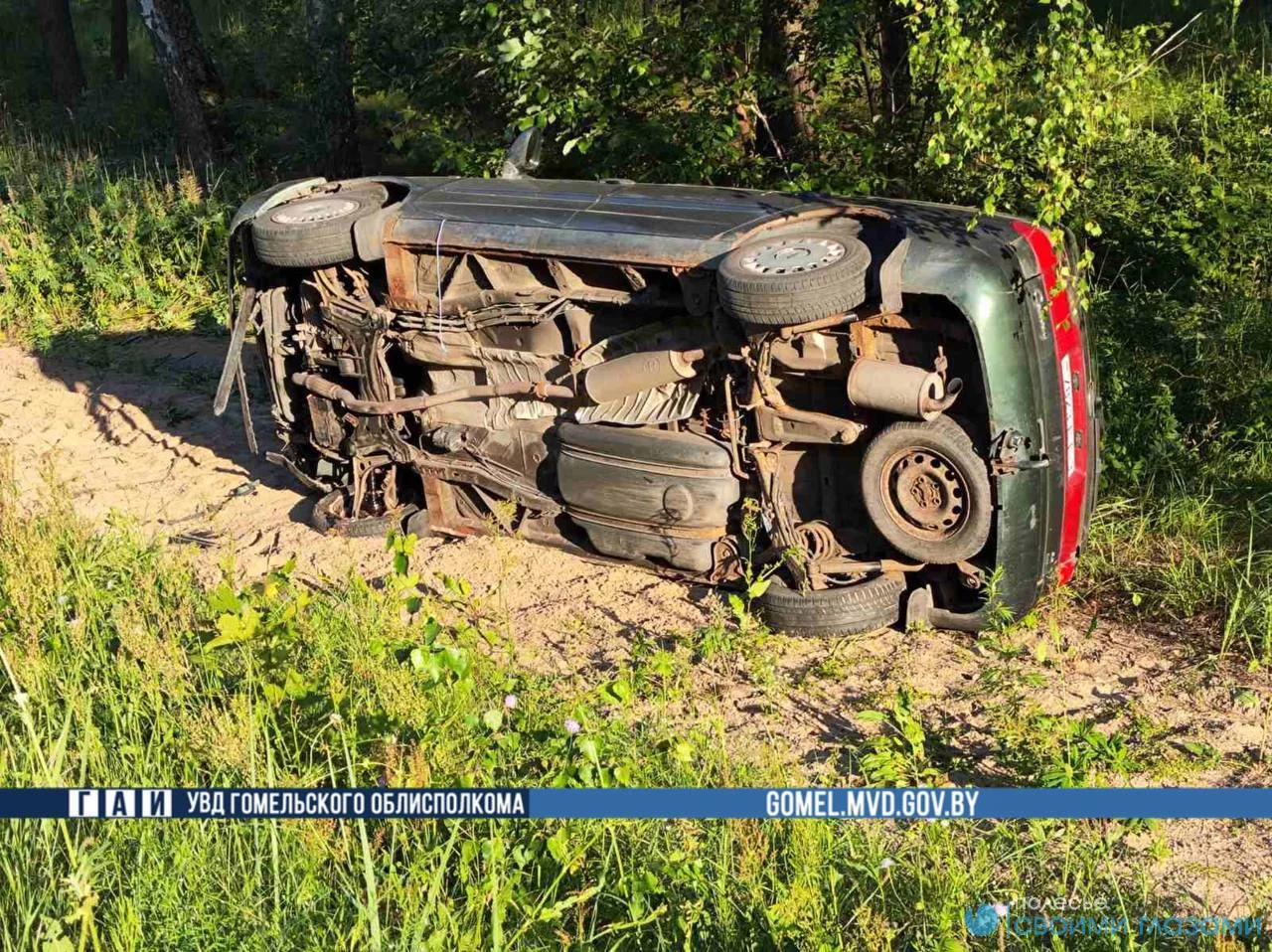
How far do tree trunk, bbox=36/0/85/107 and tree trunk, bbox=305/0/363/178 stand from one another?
20.6 feet

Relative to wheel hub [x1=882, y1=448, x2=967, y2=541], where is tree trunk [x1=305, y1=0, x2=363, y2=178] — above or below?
above

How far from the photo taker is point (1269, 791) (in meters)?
3.98

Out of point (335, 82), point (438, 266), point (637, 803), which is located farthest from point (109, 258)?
point (637, 803)

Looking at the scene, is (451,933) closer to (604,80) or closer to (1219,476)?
(1219,476)

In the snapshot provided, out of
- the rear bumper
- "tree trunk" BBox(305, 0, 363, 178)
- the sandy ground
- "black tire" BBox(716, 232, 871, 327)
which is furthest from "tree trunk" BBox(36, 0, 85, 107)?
the rear bumper

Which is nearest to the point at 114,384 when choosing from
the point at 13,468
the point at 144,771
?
the point at 13,468

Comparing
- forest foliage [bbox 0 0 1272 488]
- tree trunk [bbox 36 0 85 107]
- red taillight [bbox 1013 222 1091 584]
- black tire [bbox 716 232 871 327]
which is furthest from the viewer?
tree trunk [bbox 36 0 85 107]

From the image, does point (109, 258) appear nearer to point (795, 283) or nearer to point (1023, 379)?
point (795, 283)

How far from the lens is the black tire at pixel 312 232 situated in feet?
23.1

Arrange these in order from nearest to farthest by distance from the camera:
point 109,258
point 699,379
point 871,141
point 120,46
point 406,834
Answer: point 406,834 → point 699,379 → point 871,141 → point 109,258 → point 120,46

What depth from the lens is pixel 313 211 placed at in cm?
734

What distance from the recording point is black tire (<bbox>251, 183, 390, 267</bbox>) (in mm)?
7047

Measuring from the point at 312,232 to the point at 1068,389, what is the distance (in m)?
3.57

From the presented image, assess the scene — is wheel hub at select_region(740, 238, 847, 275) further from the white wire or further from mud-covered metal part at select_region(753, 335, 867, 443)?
the white wire
